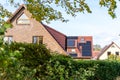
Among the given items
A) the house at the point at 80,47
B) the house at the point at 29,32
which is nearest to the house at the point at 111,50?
the house at the point at 80,47

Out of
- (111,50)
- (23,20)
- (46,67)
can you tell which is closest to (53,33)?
(23,20)

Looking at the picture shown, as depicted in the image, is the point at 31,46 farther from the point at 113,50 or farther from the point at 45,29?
the point at 113,50

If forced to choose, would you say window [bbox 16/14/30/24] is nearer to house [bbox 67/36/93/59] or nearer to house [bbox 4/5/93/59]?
house [bbox 4/5/93/59]

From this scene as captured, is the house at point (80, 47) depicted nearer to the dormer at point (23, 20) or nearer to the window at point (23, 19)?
the dormer at point (23, 20)

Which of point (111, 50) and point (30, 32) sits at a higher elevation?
point (30, 32)

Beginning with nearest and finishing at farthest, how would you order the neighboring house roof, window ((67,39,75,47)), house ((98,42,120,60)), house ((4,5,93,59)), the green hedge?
the green hedge → house ((4,5,93,59)) → the neighboring house roof → window ((67,39,75,47)) → house ((98,42,120,60))

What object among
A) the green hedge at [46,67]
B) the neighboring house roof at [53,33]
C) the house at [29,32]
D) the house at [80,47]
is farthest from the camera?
the house at [80,47]

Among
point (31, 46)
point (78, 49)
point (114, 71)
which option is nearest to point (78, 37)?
point (78, 49)

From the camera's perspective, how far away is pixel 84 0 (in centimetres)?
1024

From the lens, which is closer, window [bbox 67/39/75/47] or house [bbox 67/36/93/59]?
house [bbox 67/36/93/59]

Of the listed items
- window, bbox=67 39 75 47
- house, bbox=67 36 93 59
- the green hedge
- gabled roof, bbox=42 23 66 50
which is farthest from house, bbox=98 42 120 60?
the green hedge

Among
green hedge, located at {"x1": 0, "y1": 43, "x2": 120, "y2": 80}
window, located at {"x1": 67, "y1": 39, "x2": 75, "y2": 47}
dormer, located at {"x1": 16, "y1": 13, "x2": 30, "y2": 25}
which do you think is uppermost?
dormer, located at {"x1": 16, "y1": 13, "x2": 30, "y2": 25}

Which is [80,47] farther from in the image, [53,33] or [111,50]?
[53,33]

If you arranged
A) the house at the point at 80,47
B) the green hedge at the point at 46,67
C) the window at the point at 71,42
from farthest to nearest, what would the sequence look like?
1. the window at the point at 71,42
2. the house at the point at 80,47
3. the green hedge at the point at 46,67
